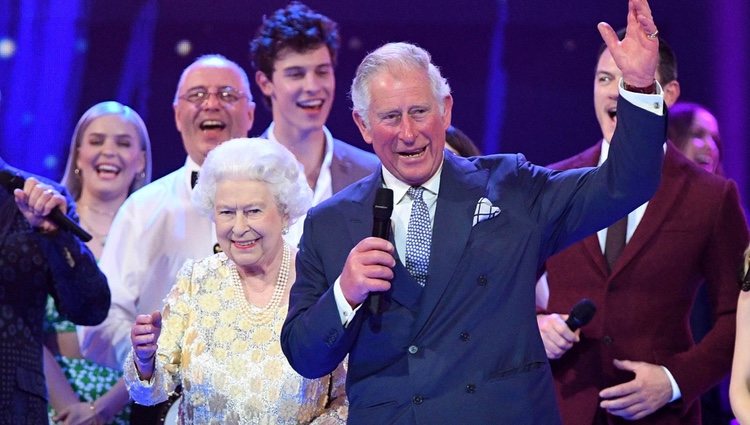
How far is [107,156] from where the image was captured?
4902mm

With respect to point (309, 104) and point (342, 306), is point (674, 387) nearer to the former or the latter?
point (342, 306)

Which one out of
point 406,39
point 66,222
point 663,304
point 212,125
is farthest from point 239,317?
point 406,39

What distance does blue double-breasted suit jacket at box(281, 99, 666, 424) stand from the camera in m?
2.51

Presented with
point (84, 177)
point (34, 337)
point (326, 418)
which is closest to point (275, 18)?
point (84, 177)

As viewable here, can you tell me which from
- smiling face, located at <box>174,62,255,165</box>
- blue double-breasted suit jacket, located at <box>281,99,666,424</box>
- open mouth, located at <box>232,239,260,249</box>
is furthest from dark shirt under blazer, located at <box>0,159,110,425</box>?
blue double-breasted suit jacket, located at <box>281,99,666,424</box>

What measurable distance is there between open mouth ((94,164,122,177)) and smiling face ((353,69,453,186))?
2.50 metres

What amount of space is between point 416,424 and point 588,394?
1.15 meters

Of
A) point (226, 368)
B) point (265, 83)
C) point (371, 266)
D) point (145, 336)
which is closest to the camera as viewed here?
point (371, 266)

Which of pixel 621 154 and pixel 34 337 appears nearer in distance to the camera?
pixel 621 154

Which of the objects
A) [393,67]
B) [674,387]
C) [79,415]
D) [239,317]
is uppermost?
[393,67]

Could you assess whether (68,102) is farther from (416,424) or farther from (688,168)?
(416,424)

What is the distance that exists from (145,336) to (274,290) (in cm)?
45

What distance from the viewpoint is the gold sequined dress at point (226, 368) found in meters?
3.11

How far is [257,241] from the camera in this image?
127 inches
